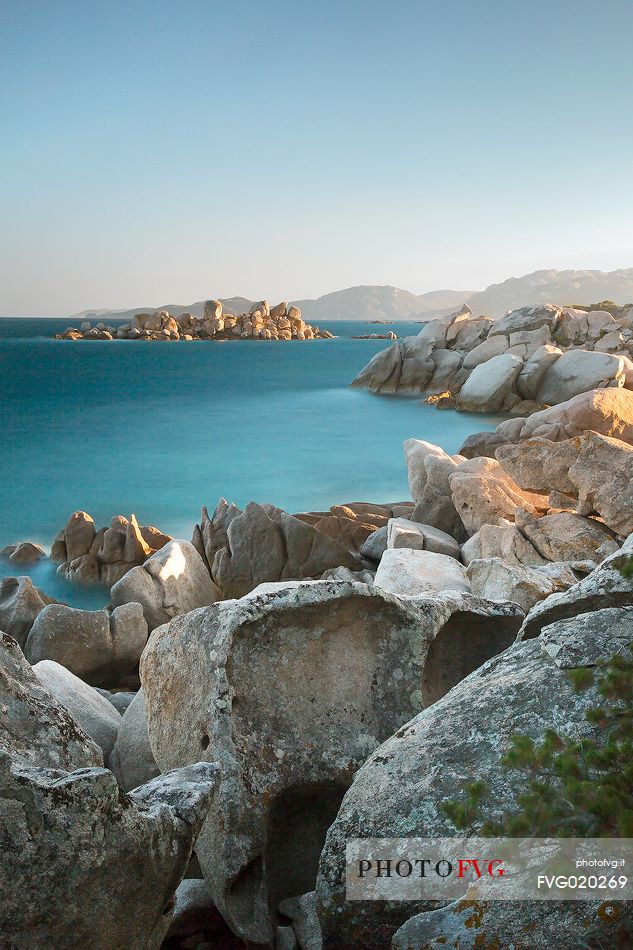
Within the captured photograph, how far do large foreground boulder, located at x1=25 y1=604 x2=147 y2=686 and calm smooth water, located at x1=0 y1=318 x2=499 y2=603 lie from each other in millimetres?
4878

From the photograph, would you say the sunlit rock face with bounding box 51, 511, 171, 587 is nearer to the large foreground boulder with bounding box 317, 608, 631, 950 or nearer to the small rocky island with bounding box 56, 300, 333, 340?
the large foreground boulder with bounding box 317, 608, 631, 950

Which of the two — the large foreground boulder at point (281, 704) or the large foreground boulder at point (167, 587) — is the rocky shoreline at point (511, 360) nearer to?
the large foreground boulder at point (167, 587)

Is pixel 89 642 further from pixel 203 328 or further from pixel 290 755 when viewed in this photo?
pixel 203 328

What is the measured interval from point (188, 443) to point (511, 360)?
51.3 feet

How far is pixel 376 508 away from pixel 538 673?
46.2 ft

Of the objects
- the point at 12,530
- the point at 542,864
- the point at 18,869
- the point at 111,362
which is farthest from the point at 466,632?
the point at 111,362

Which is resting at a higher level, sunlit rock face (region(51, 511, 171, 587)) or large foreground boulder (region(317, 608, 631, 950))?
large foreground boulder (region(317, 608, 631, 950))

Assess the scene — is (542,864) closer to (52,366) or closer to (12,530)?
(12,530)

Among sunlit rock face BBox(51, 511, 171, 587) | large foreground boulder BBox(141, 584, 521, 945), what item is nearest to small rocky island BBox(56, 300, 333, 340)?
sunlit rock face BBox(51, 511, 171, 587)

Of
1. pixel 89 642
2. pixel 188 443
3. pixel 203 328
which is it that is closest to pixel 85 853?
pixel 89 642

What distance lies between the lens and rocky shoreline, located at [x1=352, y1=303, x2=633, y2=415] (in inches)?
1319

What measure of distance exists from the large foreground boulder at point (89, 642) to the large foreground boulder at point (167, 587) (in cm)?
164

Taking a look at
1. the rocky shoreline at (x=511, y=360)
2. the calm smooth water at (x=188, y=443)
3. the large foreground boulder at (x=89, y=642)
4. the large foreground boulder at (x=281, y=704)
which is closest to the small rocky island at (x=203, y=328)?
the calm smooth water at (x=188, y=443)

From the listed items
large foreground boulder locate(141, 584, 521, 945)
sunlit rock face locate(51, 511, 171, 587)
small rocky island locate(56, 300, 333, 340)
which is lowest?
sunlit rock face locate(51, 511, 171, 587)
